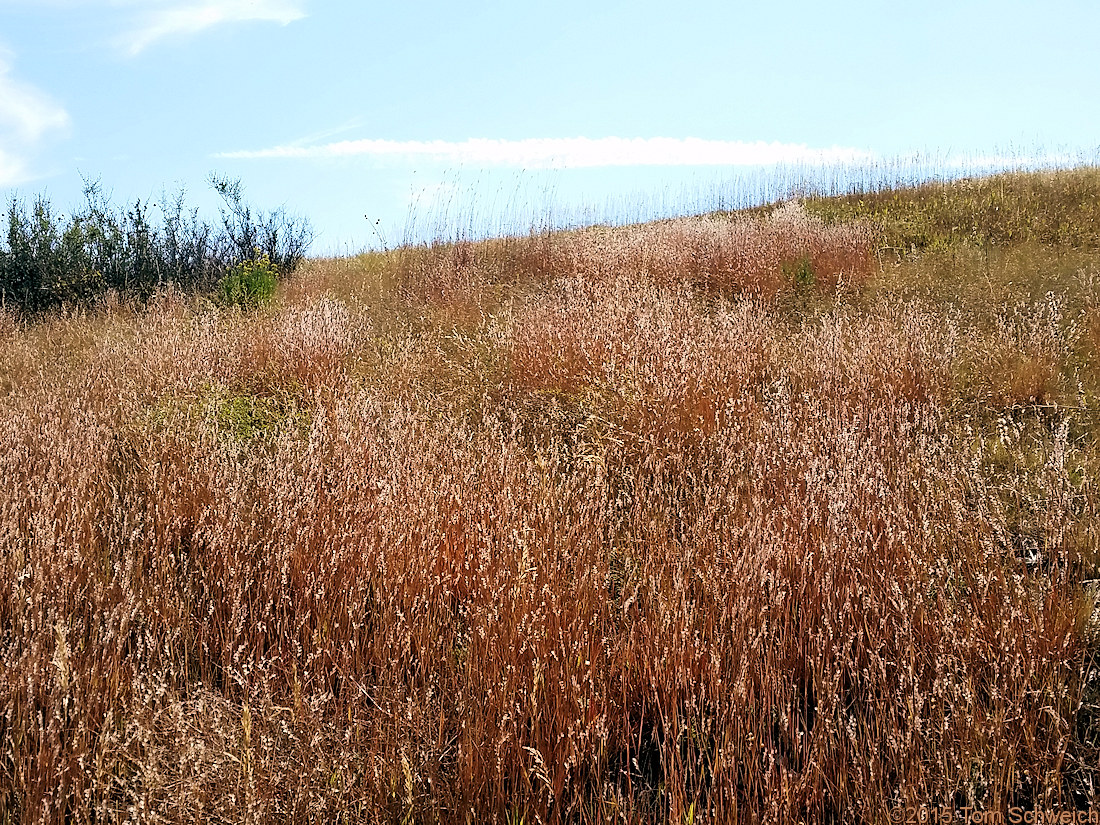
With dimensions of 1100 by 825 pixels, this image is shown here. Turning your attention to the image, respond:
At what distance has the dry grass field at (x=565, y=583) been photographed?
5.97 ft

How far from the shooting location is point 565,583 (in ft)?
8.25

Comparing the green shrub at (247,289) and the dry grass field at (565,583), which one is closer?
the dry grass field at (565,583)

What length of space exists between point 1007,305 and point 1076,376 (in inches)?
84.0

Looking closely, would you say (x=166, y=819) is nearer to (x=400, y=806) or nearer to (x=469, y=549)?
(x=400, y=806)

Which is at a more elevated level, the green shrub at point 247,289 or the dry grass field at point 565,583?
the green shrub at point 247,289

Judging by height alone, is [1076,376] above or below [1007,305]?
below

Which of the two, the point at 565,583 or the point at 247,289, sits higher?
the point at 247,289

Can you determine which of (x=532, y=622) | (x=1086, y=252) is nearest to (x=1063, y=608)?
(x=532, y=622)

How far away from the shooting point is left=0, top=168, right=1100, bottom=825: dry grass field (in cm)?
182

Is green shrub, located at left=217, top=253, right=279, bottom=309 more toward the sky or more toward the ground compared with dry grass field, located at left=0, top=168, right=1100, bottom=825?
more toward the sky

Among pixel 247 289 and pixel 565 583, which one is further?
pixel 247 289

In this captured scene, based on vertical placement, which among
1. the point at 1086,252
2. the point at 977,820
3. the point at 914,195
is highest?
the point at 914,195

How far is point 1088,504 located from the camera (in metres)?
3.27

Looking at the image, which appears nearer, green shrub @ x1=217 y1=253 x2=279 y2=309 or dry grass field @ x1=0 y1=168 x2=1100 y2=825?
dry grass field @ x1=0 y1=168 x2=1100 y2=825
